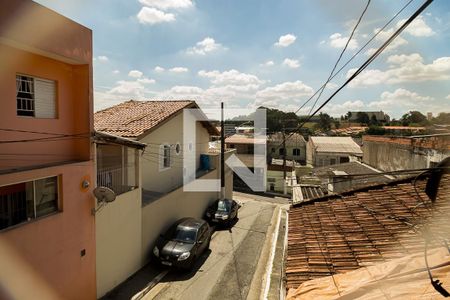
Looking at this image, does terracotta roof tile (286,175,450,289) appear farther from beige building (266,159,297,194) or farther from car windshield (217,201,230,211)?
beige building (266,159,297,194)

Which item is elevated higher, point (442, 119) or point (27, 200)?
point (442, 119)

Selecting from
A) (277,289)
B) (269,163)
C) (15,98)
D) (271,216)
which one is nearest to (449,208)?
(277,289)

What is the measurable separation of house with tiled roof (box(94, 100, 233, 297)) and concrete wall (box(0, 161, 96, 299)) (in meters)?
0.58

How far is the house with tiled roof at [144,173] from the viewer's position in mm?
9508

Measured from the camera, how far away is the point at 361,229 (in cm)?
560

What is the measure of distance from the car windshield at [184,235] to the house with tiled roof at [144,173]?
0.96 meters

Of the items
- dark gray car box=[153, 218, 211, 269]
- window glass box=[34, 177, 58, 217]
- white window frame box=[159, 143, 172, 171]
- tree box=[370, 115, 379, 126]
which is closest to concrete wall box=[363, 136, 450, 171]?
dark gray car box=[153, 218, 211, 269]

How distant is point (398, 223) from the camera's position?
5441mm

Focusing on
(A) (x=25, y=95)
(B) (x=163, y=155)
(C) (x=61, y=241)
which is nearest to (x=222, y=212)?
(B) (x=163, y=155)

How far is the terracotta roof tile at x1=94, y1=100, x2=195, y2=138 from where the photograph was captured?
42.6 ft

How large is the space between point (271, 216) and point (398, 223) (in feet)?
48.8

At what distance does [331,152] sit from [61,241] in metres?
32.1

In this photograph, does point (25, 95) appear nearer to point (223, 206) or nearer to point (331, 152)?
point (223, 206)

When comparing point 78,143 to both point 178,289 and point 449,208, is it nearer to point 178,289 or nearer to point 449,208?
point 178,289
